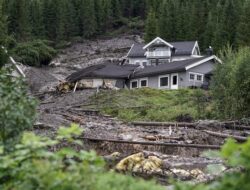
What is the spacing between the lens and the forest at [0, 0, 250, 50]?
57.3m

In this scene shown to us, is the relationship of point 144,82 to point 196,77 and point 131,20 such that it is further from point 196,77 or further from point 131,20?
point 131,20

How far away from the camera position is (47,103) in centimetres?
3584

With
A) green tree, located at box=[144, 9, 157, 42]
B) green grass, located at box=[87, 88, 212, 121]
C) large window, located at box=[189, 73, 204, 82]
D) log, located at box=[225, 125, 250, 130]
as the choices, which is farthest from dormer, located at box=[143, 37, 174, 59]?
log, located at box=[225, 125, 250, 130]

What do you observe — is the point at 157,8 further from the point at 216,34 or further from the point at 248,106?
the point at 248,106

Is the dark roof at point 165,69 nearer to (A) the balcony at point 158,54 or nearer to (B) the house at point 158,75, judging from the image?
(B) the house at point 158,75

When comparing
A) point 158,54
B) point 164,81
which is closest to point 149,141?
point 164,81

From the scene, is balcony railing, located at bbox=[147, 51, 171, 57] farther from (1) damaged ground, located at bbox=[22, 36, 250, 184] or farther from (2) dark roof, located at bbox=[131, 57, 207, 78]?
(1) damaged ground, located at bbox=[22, 36, 250, 184]

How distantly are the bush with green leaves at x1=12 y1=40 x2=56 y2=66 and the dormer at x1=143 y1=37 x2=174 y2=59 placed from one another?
44.5ft

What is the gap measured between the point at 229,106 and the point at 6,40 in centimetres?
1134

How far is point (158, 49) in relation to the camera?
2218 inches

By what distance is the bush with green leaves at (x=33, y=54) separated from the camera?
192ft

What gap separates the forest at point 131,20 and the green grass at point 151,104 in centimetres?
1666

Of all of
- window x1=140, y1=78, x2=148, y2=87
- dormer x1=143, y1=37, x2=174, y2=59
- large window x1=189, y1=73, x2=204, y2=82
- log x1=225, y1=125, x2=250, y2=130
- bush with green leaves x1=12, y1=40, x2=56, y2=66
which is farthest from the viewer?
bush with green leaves x1=12, y1=40, x2=56, y2=66

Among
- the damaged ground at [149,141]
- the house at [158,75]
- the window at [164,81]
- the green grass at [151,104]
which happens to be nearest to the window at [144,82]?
the house at [158,75]
